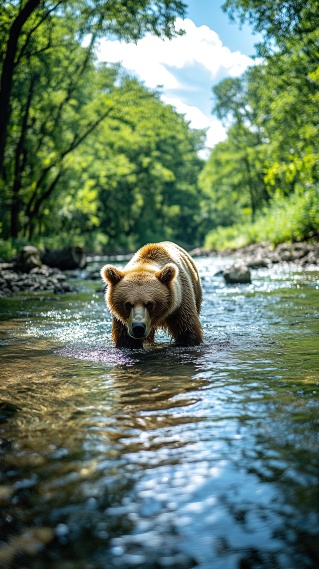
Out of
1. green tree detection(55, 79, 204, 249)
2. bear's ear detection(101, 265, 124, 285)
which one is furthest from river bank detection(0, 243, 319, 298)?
green tree detection(55, 79, 204, 249)

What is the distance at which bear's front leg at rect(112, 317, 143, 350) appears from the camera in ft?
16.1

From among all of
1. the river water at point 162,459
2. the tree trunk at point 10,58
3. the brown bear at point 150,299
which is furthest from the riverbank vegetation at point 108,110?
the river water at point 162,459

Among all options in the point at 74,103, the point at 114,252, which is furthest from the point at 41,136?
the point at 114,252

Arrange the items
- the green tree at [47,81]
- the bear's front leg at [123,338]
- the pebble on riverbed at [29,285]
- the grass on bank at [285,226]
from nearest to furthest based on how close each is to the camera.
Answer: the bear's front leg at [123,338], the pebble on riverbed at [29,285], the green tree at [47,81], the grass on bank at [285,226]

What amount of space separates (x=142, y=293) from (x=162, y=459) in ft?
7.93

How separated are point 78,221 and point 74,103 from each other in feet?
55.0

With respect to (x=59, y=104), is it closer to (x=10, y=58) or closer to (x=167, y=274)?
(x=10, y=58)

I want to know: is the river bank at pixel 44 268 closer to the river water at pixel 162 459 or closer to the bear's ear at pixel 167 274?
the bear's ear at pixel 167 274

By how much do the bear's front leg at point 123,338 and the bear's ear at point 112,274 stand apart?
43 centimetres

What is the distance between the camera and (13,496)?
1.95 m

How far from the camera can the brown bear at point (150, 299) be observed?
4.50 meters

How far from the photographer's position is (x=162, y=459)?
87.3 inches

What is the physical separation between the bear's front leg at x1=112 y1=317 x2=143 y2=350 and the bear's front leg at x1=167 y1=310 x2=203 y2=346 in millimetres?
400

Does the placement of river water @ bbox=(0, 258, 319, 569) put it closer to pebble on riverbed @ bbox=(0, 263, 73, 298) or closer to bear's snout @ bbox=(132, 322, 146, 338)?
bear's snout @ bbox=(132, 322, 146, 338)
